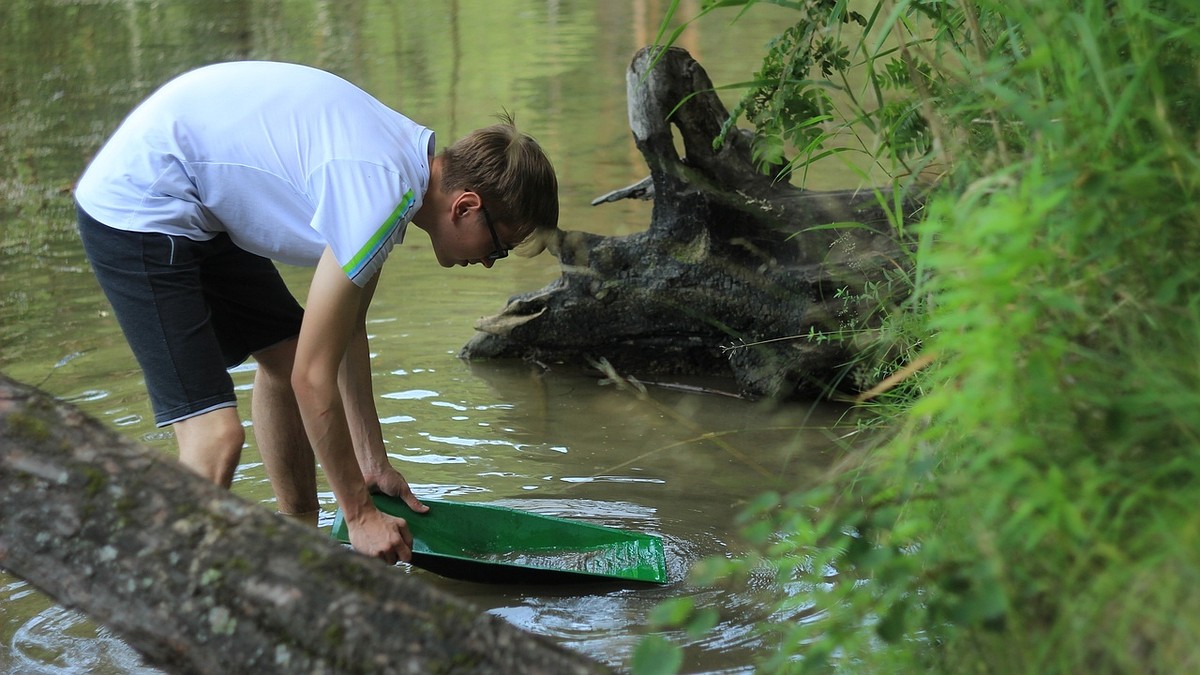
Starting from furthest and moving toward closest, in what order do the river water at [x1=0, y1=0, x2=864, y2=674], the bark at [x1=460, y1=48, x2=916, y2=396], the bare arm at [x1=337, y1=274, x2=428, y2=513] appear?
the bark at [x1=460, y1=48, x2=916, y2=396], the bare arm at [x1=337, y1=274, x2=428, y2=513], the river water at [x1=0, y1=0, x2=864, y2=674]

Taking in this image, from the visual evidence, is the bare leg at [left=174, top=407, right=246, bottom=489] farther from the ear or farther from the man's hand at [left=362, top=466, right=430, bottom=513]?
the ear

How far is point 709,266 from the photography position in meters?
4.69

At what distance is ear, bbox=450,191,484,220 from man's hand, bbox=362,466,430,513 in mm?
874

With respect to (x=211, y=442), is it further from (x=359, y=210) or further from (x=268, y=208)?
(x=359, y=210)

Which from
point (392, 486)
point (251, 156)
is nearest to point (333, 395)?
point (251, 156)

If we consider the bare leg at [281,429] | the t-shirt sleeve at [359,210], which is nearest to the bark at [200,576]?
the t-shirt sleeve at [359,210]

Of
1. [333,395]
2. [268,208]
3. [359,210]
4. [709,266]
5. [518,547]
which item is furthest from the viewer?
[709,266]

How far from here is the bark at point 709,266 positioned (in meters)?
4.47

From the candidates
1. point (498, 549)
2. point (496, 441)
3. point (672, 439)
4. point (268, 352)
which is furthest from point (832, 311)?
point (268, 352)

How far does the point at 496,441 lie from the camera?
14.5 ft

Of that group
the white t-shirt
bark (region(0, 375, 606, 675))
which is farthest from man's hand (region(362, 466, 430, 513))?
bark (region(0, 375, 606, 675))

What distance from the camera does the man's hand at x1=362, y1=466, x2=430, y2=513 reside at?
129 inches

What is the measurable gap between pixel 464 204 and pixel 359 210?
1.14 ft

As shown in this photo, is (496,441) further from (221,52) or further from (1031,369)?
(221,52)
